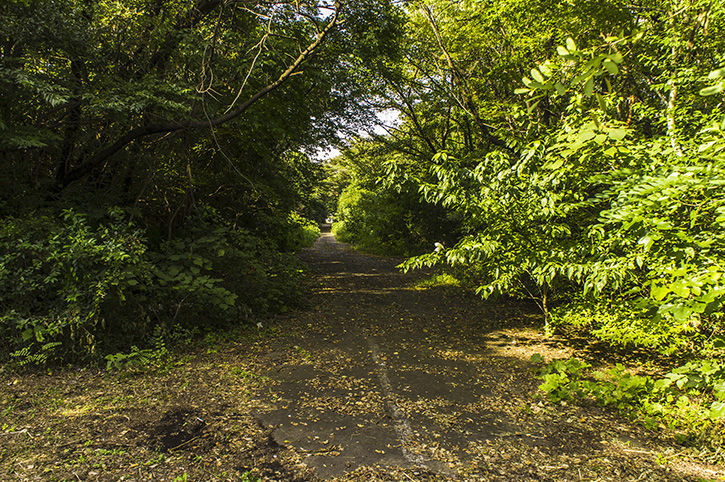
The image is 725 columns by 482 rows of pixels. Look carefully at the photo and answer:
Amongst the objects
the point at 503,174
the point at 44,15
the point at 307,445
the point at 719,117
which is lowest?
the point at 307,445

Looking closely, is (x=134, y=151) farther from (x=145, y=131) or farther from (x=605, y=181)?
(x=605, y=181)

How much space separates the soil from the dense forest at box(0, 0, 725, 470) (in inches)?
19.0

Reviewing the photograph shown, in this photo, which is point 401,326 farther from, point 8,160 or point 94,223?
point 8,160

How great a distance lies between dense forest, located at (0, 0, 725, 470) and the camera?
308 cm

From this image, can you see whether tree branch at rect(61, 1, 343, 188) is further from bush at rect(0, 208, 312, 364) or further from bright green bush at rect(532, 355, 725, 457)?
bright green bush at rect(532, 355, 725, 457)

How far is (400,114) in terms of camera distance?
1294 centimetres

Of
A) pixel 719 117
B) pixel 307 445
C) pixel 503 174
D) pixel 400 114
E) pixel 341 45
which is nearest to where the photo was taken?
pixel 719 117

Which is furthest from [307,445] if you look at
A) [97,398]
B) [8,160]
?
[8,160]

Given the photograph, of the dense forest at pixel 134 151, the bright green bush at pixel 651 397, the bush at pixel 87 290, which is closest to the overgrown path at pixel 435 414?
the bright green bush at pixel 651 397

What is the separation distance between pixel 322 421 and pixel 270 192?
18.9 ft

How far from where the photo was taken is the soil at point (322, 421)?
2.73 m

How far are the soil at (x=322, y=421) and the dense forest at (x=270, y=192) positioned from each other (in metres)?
0.48

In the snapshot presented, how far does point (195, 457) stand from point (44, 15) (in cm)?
497

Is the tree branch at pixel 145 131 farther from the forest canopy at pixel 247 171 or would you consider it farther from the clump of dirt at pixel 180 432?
the clump of dirt at pixel 180 432
